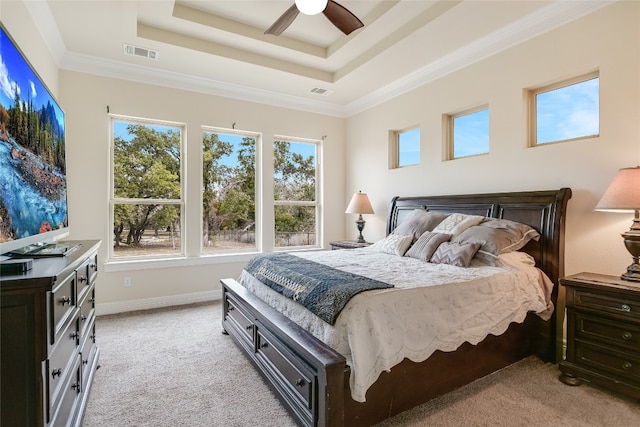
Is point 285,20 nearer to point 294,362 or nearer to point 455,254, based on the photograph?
point 455,254

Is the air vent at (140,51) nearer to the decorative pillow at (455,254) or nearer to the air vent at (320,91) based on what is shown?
the air vent at (320,91)

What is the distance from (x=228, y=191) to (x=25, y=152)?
3009mm

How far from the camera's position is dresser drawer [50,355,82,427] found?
1444mm

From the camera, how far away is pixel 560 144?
286cm

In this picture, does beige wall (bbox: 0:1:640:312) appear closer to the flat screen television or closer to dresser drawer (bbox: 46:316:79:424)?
the flat screen television

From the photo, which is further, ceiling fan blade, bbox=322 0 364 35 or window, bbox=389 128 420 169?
window, bbox=389 128 420 169

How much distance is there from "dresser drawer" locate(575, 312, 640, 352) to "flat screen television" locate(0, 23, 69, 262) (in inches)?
131

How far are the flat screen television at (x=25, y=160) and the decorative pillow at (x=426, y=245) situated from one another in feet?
8.60

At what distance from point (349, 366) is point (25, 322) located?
137 centimetres

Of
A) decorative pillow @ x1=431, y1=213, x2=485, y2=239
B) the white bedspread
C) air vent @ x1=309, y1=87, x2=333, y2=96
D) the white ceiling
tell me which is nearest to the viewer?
the white bedspread

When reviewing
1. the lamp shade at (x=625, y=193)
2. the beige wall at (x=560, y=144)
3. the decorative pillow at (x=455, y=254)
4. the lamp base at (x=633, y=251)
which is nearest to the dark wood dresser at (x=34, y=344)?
the decorative pillow at (x=455, y=254)

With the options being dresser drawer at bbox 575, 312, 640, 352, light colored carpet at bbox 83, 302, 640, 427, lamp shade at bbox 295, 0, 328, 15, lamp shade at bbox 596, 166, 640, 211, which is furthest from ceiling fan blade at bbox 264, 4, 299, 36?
dresser drawer at bbox 575, 312, 640, 352

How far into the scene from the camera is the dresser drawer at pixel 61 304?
4.29 feet


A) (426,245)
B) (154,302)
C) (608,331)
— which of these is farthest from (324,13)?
(154,302)
